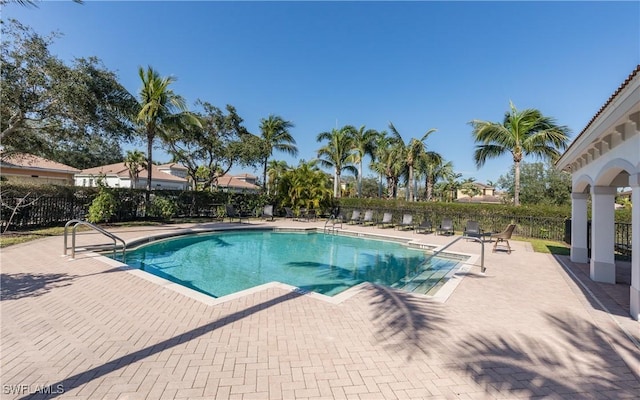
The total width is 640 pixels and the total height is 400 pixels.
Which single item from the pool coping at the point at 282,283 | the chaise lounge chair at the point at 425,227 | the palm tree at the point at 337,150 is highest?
the palm tree at the point at 337,150

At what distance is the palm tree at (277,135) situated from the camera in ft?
88.5

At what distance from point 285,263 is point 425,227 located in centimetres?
1012

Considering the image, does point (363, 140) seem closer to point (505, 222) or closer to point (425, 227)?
point (425, 227)

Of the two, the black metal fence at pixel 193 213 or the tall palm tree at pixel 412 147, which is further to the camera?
the tall palm tree at pixel 412 147

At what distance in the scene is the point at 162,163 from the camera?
50.6 m

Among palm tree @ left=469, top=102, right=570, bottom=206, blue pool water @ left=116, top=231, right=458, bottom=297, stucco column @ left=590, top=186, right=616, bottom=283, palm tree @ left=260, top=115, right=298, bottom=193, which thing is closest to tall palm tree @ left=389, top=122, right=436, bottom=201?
palm tree @ left=469, top=102, right=570, bottom=206

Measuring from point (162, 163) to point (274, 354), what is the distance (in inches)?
2157

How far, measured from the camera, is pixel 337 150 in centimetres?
2881

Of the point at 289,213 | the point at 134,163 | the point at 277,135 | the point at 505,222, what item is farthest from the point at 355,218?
the point at 134,163

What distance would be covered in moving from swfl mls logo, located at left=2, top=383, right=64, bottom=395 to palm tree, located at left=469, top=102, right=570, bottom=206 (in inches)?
820

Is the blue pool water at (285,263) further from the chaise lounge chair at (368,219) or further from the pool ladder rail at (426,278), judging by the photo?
the chaise lounge chair at (368,219)

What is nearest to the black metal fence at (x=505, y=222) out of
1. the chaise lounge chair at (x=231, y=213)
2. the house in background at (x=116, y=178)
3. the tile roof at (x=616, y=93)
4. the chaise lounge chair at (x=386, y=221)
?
the chaise lounge chair at (x=386, y=221)

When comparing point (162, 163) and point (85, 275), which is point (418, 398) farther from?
point (162, 163)

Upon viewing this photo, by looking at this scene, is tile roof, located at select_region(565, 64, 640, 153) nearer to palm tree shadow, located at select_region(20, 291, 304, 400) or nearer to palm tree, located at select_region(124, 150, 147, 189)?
palm tree shadow, located at select_region(20, 291, 304, 400)
